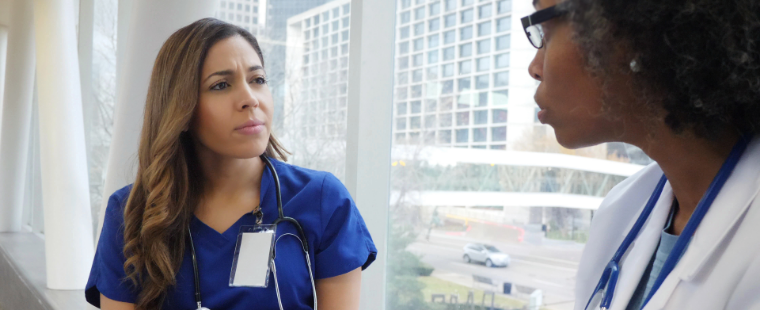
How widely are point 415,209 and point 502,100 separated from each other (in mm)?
693

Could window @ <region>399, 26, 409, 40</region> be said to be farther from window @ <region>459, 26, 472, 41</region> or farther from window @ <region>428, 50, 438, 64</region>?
Result: window @ <region>459, 26, 472, 41</region>

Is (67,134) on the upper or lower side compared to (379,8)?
lower

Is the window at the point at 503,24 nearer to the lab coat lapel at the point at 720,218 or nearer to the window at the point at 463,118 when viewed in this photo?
the window at the point at 463,118

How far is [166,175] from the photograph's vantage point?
1.76 meters

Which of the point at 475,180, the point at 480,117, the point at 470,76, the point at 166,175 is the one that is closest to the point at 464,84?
the point at 470,76

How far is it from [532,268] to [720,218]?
1.27 metres

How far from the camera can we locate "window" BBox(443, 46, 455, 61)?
2.38 m

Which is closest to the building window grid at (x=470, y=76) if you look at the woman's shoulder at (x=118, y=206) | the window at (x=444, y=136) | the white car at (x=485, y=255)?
the window at (x=444, y=136)

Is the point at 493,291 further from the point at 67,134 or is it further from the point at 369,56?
the point at 67,134

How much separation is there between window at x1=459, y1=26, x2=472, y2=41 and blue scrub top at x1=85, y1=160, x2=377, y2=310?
883 mm

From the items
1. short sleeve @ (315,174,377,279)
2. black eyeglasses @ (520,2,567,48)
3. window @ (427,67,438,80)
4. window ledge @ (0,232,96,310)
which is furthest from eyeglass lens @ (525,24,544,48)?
window ledge @ (0,232,96,310)

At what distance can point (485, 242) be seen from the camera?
2230mm

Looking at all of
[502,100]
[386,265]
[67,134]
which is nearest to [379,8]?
[502,100]

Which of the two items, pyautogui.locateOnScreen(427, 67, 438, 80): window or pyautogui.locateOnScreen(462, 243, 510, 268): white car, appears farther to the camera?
pyautogui.locateOnScreen(427, 67, 438, 80): window
